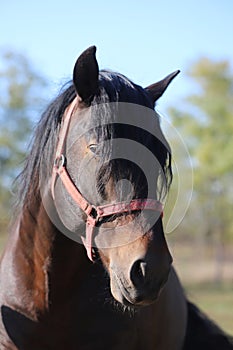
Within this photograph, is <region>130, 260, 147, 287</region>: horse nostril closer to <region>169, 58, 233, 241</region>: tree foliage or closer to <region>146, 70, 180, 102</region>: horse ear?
<region>146, 70, 180, 102</region>: horse ear

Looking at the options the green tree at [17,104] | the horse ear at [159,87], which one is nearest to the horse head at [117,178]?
the horse ear at [159,87]

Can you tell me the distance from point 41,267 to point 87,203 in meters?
0.66

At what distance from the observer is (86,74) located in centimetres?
297

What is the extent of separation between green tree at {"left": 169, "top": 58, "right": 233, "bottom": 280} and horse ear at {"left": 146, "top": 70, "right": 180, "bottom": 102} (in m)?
24.8

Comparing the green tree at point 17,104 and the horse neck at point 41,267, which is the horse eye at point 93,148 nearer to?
the horse neck at point 41,267

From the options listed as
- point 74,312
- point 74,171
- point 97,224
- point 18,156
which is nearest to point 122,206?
point 97,224

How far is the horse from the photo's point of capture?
2.69 metres

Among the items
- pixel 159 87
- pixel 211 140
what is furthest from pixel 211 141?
pixel 159 87

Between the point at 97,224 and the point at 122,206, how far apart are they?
20 cm

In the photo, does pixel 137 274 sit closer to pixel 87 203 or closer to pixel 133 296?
pixel 133 296

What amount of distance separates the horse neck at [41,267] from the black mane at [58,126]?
0.14 meters

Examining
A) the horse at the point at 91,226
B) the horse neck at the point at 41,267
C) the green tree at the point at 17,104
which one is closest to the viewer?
the horse at the point at 91,226

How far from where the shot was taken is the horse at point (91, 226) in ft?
8.84

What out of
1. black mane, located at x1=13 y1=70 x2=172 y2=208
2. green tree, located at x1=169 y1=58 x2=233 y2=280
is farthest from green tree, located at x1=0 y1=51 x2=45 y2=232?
black mane, located at x1=13 y1=70 x2=172 y2=208
